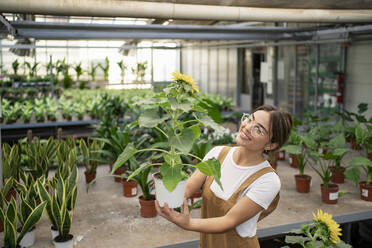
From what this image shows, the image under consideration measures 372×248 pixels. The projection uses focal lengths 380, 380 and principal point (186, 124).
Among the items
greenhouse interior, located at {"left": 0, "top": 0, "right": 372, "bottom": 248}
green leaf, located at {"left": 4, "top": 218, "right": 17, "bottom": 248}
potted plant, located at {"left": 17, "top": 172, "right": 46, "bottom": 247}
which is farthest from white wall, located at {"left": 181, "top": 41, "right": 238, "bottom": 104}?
green leaf, located at {"left": 4, "top": 218, "right": 17, "bottom": 248}

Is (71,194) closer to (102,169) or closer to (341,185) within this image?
(102,169)

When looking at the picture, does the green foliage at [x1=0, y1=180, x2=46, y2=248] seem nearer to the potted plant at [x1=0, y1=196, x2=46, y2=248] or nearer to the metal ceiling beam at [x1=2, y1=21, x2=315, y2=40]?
the potted plant at [x1=0, y1=196, x2=46, y2=248]

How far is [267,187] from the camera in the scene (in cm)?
146

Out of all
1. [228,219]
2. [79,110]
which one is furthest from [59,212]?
[79,110]

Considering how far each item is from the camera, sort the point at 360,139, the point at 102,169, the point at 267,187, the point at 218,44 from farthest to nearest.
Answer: the point at 218,44, the point at 102,169, the point at 360,139, the point at 267,187

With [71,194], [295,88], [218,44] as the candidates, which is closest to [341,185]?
[71,194]

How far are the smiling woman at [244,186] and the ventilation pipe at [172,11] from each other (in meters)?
1.76

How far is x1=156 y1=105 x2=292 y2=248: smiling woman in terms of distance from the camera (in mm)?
1421

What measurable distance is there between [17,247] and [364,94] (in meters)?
5.95

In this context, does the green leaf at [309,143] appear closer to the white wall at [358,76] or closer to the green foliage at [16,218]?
the green foliage at [16,218]

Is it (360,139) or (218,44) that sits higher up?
(218,44)

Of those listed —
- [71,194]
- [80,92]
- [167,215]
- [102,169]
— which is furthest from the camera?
[80,92]

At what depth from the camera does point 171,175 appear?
1.40 m

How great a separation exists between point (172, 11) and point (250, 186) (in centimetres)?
200
